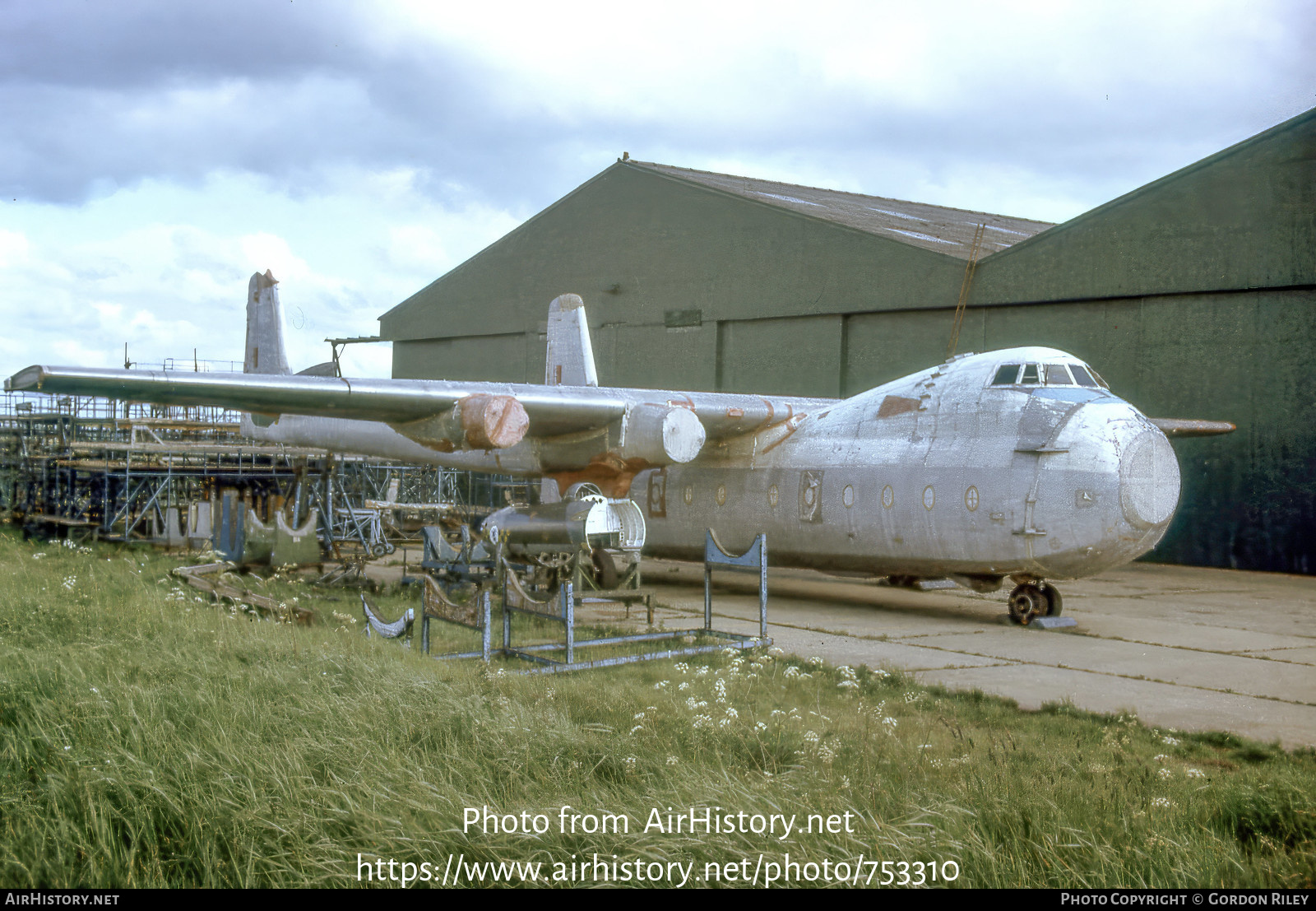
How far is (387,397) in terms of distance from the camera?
43.4ft

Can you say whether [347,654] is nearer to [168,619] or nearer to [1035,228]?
[168,619]

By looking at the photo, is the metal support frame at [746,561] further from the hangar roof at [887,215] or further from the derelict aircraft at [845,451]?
the hangar roof at [887,215]

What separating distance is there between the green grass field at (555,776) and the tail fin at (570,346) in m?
11.9

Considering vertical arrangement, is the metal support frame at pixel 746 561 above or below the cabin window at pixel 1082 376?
below

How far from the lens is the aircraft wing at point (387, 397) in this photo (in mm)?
11312

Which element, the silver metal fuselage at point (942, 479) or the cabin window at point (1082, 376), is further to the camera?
the cabin window at point (1082, 376)

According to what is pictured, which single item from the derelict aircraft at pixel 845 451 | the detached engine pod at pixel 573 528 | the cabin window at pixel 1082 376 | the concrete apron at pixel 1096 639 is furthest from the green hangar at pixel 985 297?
the detached engine pod at pixel 573 528

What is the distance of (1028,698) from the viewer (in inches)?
342

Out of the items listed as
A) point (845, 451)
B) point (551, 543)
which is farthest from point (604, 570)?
point (845, 451)

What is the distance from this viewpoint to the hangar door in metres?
25.8

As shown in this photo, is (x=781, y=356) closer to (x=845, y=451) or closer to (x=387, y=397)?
(x=845, y=451)

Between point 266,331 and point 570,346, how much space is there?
5.90 metres
